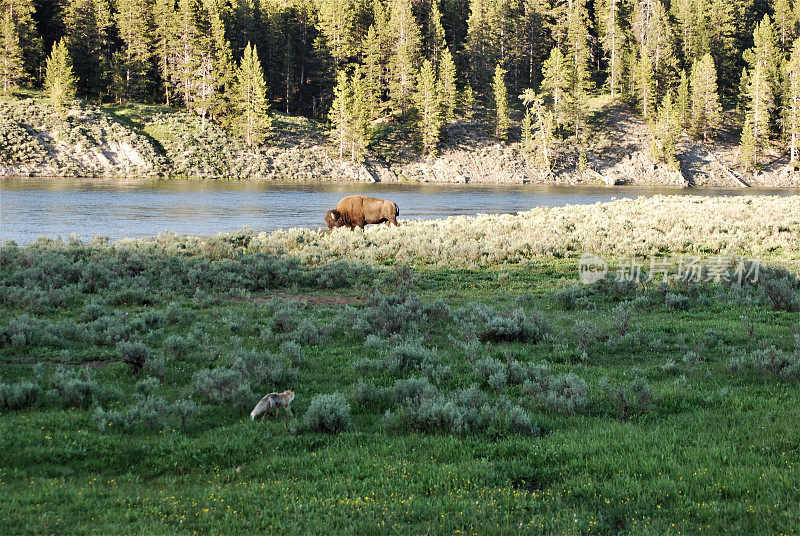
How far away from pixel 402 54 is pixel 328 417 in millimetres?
85312

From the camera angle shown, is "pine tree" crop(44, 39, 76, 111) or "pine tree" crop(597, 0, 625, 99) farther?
"pine tree" crop(597, 0, 625, 99)

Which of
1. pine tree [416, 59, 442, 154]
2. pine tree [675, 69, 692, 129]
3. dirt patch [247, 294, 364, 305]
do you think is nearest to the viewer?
dirt patch [247, 294, 364, 305]

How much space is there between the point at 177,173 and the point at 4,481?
214 ft

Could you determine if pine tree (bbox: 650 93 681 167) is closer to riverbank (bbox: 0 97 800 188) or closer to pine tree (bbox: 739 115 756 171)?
riverbank (bbox: 0 97 800 188)

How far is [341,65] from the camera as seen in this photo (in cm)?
9288

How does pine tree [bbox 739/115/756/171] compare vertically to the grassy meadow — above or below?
above

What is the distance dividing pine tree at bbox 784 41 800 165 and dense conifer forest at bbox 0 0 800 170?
194 mm

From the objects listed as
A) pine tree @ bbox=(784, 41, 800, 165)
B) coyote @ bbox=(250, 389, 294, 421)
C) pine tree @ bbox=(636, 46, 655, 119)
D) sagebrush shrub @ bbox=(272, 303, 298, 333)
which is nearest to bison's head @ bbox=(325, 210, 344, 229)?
sagebrush shrub @ bbox=(272, 303, 298, 333)

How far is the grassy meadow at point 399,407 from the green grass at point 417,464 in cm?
2

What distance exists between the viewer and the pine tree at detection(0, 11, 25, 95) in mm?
70688

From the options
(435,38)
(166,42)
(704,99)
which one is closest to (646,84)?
(704,99)

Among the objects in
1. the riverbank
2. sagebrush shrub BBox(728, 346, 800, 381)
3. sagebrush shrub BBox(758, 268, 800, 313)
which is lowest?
sagebrush shrub BBox(728, 346, 800, 381)

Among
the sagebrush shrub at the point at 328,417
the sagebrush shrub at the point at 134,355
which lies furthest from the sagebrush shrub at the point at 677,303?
the sagebrush shrub at the point at 134,355

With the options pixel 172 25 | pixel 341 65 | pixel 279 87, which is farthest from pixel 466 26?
pixel 172 25
